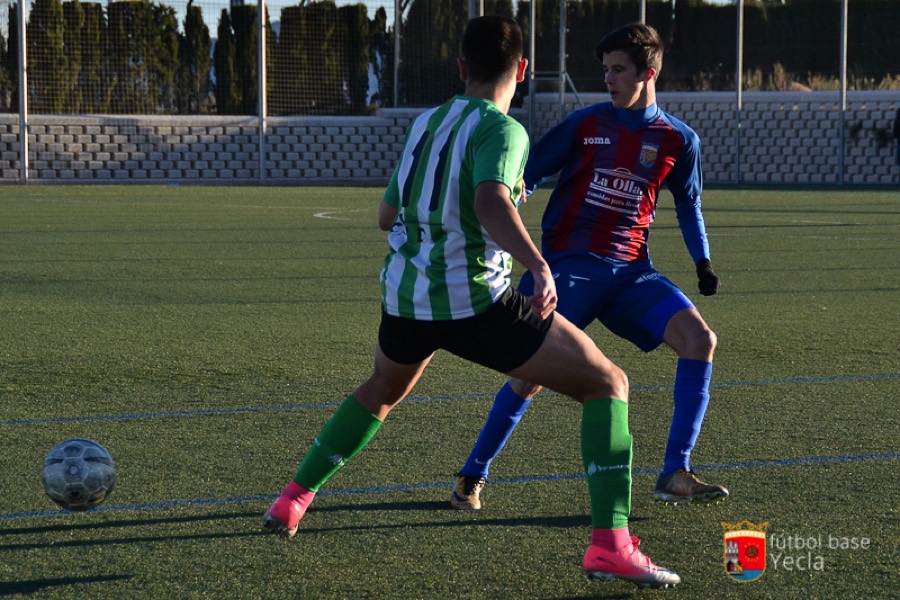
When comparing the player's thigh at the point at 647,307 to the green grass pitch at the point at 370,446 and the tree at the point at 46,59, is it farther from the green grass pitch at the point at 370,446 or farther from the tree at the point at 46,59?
the tree at the point at 46,59

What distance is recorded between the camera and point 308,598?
3.59 metres

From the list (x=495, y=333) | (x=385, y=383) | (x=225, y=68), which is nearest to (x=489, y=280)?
(x=495, y=333)

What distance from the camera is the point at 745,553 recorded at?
3938 millimetres

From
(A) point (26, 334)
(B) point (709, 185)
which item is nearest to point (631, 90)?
(A) point (26, 334)

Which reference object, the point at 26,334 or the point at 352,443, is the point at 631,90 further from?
the point at 26,334

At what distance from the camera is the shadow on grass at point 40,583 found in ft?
11.9

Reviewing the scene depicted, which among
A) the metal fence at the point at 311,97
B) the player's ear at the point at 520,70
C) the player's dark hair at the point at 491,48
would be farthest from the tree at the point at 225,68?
the player's dark hair at the point at 491,48

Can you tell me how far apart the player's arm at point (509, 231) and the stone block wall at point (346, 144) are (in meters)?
27.9

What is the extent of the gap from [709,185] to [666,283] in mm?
26658

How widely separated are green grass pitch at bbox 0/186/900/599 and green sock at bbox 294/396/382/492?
221mm

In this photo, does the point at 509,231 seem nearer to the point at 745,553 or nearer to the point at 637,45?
the point at 745,553

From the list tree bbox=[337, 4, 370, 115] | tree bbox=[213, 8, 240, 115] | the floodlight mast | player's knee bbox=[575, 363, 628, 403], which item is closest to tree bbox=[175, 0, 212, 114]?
tree bbox=[213, 8, 240, 115]

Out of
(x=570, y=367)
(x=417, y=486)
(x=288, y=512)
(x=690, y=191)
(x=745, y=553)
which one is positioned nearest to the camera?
(x=570, y=367)

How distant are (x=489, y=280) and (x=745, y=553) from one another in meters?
1.22
